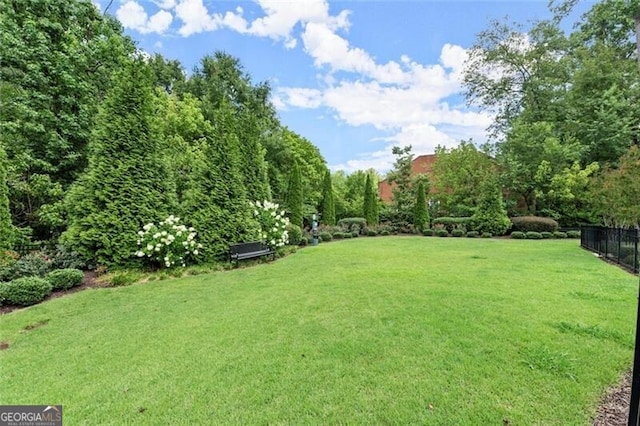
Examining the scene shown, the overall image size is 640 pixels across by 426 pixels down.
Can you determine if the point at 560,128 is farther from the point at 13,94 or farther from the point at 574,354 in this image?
the point at 13,94

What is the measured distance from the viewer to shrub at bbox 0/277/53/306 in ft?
16.4

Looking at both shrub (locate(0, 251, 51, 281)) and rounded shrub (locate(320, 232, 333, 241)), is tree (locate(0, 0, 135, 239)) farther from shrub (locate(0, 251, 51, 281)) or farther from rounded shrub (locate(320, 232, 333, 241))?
rounded shrub (locate(320, 232, 333, 241))

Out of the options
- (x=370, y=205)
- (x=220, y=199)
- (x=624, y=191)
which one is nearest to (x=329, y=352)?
(x=220, y=199)

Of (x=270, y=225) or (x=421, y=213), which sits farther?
(x=421, y=213)

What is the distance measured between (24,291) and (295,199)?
35.2ft

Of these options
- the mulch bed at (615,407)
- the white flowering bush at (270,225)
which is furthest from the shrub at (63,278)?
the mulch bed at (615,407)

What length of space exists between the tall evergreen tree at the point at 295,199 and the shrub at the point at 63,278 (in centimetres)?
958

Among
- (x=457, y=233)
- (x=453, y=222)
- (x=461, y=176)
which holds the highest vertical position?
(x=461, y=176)

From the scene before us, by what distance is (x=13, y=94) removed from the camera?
8.16 metres

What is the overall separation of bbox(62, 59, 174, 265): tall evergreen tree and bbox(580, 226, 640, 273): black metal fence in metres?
11.8

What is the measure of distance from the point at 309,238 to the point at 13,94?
10814 mm

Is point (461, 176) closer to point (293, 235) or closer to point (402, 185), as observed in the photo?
point (402, 185)

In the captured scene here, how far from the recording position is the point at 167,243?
7238mm

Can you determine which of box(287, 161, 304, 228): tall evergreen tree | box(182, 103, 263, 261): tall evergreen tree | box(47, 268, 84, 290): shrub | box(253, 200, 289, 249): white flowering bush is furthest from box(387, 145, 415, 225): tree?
box(47, 268, 84, 290): shrub
